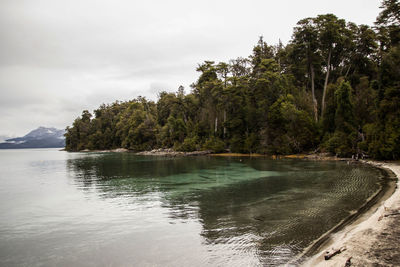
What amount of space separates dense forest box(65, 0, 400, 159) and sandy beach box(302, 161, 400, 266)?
2553 cm

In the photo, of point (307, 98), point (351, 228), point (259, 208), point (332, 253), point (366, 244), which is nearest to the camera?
point (332, 253)

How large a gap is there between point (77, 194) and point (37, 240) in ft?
34.5

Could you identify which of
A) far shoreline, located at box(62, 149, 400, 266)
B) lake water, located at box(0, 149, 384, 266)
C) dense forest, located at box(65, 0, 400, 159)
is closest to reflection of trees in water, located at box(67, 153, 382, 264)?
Answer: lake water, located at box(0, 149, 384, 266)

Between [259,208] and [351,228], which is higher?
[351,228]

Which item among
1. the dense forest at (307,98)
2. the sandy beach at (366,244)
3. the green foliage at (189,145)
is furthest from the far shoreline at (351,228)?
the green foliage at (189,145)

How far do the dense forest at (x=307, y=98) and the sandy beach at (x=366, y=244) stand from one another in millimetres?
25528

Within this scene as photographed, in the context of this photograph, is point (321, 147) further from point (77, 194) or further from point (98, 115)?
point (98, 115)

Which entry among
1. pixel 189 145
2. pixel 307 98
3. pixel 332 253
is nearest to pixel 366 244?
pixel 332 253

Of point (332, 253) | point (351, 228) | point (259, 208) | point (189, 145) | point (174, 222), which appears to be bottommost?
point (174, 222)

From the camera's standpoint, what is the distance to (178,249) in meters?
9.88

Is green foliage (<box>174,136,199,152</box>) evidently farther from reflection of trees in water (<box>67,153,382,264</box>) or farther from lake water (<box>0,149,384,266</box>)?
lake water (<box>0,149,384,266</box>)

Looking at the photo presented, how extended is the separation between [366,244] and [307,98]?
1902 inches

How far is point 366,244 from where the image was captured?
27.5 ft

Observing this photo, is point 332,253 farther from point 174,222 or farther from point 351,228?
point 174,222
